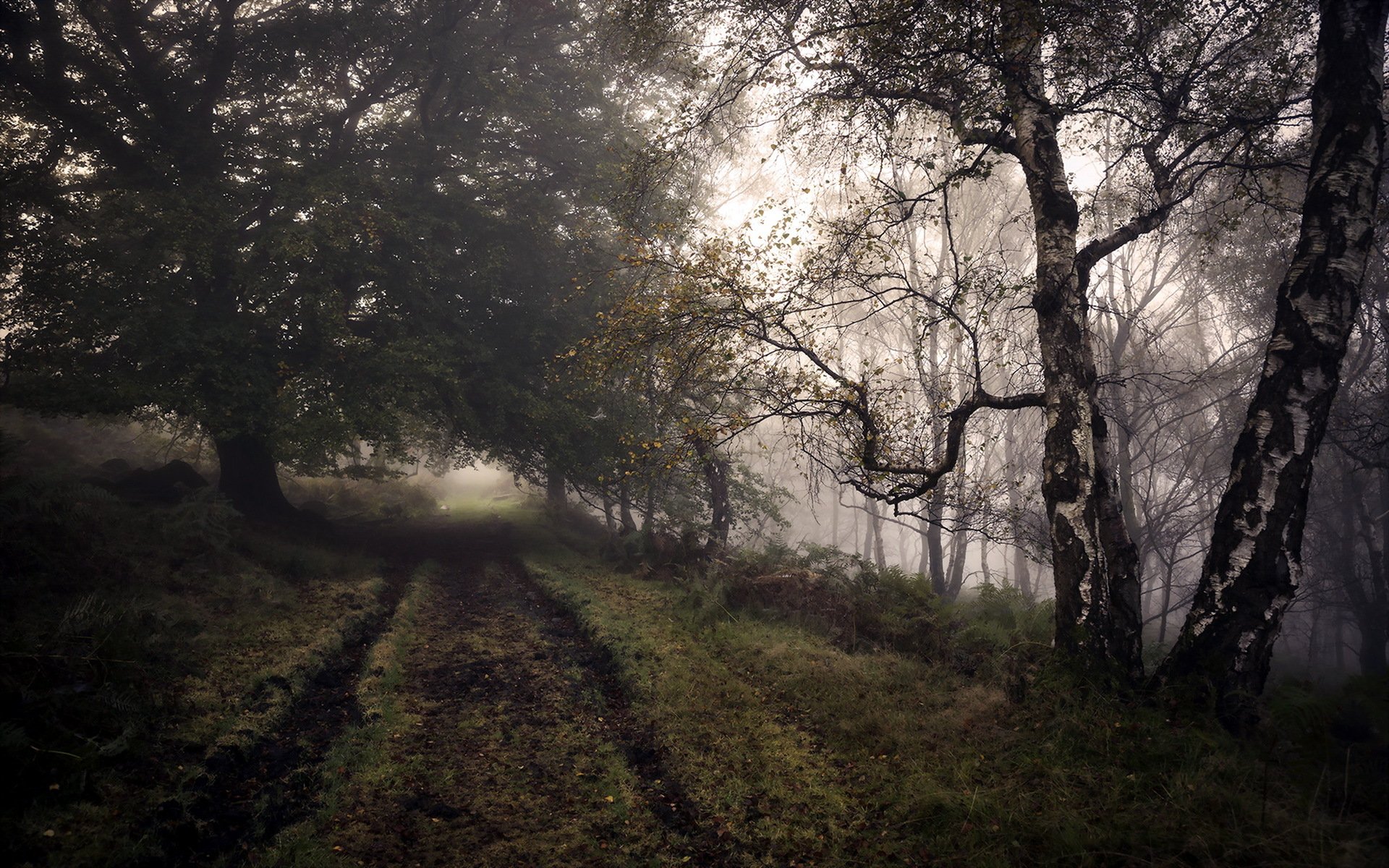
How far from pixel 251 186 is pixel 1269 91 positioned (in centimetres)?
1708

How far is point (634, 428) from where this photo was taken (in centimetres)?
1529

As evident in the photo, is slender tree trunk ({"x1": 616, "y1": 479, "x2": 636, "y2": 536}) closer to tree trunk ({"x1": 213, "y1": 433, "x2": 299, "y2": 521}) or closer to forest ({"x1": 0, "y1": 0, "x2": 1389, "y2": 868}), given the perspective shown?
forest ({"x1": 0, "y1": 0, "x2": 1389, "y2": 868})

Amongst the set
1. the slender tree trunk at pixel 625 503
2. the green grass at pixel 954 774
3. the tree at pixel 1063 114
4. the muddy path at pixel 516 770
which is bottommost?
the muddy path at pixel 516 770

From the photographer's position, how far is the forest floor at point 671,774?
4168 mm

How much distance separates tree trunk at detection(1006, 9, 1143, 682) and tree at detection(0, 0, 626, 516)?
18.2 feet

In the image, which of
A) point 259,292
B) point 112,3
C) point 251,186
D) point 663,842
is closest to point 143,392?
point 259,292

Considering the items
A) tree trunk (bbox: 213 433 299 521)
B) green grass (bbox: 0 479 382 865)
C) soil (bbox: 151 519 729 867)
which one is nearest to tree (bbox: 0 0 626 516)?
tree trunk (bbox: 213 433 299 521)

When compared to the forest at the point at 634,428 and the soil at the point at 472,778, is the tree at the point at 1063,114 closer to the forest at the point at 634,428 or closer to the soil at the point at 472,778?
the forest at the point at 634,428

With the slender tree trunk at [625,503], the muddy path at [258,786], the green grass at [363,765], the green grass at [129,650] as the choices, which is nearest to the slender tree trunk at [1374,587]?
the slender tree trunk at [625,503]

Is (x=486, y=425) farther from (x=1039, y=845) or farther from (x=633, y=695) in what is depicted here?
(x=1039, y=845)

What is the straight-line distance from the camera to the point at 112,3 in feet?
41.8

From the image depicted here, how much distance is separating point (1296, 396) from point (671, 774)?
6.67m

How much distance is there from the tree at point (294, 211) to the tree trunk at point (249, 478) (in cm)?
5

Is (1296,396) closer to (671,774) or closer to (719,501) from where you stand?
(671,774)
